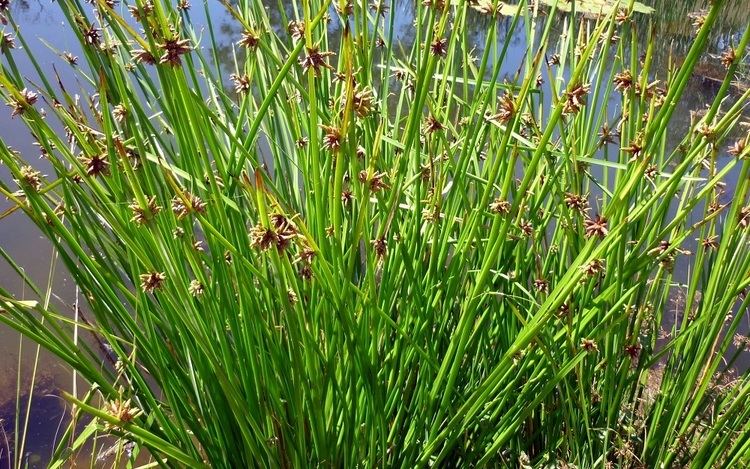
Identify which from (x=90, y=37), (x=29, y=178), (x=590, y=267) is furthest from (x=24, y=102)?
(x=590, y=267)

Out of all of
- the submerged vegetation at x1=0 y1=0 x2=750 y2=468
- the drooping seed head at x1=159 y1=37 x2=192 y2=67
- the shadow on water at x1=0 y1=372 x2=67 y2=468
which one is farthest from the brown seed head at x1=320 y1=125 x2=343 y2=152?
the shadow on water at x1=0 y1=372 x2=67 y2=468

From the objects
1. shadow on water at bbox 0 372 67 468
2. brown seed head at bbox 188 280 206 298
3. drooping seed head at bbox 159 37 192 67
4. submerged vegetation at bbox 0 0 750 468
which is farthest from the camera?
shadow on water at bbox 0 372 67 468

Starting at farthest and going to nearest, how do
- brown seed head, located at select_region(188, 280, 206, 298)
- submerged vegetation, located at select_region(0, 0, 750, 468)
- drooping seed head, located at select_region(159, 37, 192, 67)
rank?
brown seed head, located at select_region(188, 280, 206, 298), submerged vegetation, located at select_region(0, 0, 750, 468), drooping seed head, located at select_region(159, 37, 192, 67)

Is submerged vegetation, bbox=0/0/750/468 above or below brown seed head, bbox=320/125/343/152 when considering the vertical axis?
below

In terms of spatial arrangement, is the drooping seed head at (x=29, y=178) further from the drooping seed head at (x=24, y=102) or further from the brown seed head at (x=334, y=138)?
the brown seed head at (x=334, y=138)

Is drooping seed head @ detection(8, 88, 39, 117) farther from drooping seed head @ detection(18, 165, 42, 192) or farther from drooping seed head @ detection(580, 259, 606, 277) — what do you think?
drooping seed head @ detection(580, 259, 606, 277)

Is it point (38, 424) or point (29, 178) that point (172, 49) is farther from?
point (38, 424)

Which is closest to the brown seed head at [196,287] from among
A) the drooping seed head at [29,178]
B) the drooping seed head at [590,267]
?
the drooping seed head at [29,178]

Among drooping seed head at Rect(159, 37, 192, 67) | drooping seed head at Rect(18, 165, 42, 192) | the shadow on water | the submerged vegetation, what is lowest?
the shadow on water

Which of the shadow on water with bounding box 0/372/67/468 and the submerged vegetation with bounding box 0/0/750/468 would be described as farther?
the shadow on water with bounding box 0/372/67/468
